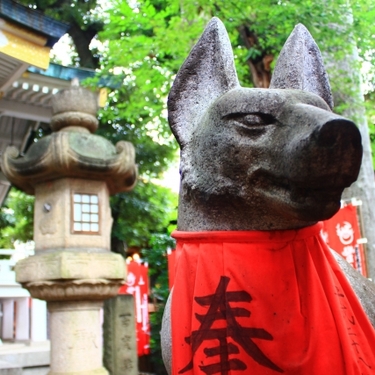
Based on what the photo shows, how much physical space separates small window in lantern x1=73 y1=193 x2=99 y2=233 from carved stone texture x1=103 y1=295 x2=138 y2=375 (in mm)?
921

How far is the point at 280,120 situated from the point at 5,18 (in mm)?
4220

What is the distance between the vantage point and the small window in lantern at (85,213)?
14.4 ft

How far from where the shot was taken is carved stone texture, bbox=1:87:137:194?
4.27m

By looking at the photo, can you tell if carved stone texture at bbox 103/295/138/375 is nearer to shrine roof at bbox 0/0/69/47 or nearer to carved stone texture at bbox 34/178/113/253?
carved stone texture at bbox 34/178/113/253

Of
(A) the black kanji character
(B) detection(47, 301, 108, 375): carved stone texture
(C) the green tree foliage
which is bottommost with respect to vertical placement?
(B) detection(47, 301, 108, 375): carved stone texture

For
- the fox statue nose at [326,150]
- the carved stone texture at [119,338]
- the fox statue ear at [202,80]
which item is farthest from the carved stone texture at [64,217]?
the fox statue nose at [326,150]


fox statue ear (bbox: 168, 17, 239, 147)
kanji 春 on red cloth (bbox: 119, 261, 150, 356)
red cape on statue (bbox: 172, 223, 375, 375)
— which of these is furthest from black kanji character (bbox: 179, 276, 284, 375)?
kanji 春 on red cloth (bbox: 119, 261, 150, 356)

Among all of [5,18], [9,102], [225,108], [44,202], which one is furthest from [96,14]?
[225,108]

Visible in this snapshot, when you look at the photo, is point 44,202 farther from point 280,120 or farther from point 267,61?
point 280,120

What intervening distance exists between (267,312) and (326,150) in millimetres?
503

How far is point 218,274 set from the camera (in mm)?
1371

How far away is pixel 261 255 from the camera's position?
135 cm

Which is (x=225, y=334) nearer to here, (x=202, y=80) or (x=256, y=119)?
(x=256, y=119)

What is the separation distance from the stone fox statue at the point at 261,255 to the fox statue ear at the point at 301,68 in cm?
23
